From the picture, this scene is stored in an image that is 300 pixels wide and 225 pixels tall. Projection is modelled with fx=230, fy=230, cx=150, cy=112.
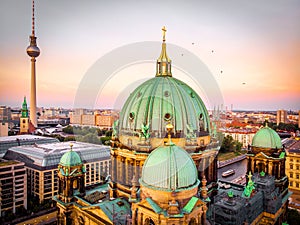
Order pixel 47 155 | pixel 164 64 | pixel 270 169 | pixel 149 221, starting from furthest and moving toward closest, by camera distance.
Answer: pixel 47 155, pixel 270 169, pixel 164 64, pixel 149 221

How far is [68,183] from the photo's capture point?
2912 centimetres

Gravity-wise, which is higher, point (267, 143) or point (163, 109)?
point (163, 109)

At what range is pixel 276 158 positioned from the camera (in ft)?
105

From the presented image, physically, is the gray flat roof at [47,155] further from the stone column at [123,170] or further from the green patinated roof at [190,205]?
the green patinated roof at [190,205]

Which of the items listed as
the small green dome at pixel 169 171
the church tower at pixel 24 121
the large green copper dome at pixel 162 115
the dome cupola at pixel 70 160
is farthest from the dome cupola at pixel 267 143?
the church tower at pixel 24 121

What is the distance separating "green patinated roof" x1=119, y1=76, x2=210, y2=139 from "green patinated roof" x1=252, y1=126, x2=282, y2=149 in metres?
9.51

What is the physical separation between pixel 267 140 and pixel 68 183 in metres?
27.7

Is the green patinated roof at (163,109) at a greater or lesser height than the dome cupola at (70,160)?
greater

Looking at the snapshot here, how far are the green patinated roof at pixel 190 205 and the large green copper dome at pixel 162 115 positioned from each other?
30.4 ft

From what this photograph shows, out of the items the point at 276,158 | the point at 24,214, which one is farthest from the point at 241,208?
the point at 24,214

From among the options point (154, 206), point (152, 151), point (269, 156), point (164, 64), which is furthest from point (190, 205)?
point (269, 156)

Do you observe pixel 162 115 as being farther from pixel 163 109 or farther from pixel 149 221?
pixel 149 221

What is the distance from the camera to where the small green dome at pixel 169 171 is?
16938 mm

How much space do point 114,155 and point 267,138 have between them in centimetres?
2160
